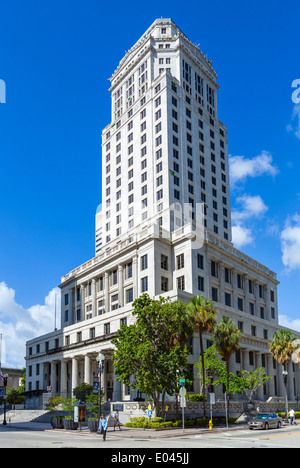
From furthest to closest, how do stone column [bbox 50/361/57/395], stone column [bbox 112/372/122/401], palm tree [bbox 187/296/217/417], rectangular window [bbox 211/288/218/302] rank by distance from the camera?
stone column [bbox 50/361/57/395]
rectangular window [bbox 211/288/218/302]
stone column [bbox 112/372/122/401]
palm tree [bbox 187/296/217/417]

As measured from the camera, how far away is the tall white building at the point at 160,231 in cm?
7238

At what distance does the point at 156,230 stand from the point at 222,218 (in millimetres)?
28244

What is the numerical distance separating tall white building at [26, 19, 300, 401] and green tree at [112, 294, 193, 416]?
46.3ft

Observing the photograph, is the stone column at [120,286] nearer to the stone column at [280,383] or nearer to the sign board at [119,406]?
the sign board at [119,406]

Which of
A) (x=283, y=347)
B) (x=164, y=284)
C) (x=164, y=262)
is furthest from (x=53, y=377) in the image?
(x=283, y=347)

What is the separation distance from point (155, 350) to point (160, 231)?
28407 millimetres

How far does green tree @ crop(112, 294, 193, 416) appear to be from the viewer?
44562 mm

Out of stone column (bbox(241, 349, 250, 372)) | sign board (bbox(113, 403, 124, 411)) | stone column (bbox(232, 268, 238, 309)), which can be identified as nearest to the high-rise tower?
stone column (bbox(232, 268, 238, 309))

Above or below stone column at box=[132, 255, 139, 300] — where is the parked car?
below

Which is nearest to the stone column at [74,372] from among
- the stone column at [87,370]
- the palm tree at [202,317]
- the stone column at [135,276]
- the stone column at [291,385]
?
the stone column at [87,370]

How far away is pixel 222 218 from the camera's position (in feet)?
316

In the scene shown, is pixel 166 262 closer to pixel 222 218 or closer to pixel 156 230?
pixel 156 230

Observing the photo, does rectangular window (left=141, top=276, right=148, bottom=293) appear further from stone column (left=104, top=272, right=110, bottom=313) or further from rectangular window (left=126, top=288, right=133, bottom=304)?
stone column (left=104, top=272, right=110, bottom=313)
